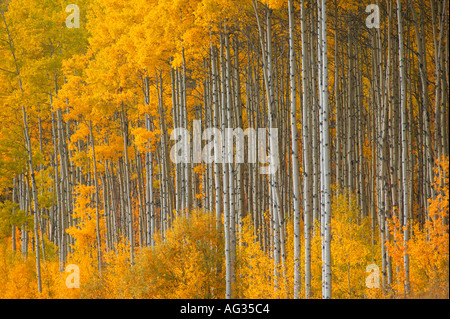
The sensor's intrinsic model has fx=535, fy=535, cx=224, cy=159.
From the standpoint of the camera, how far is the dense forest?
1162 cm

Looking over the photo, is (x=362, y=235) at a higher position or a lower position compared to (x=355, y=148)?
lower

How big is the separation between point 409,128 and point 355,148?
2630mm

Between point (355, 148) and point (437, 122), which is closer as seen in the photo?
point (437, 122)

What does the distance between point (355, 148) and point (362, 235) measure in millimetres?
3777

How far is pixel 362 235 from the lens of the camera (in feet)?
50.4

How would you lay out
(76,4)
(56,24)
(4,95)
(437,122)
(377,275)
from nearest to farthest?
(437,122) → (377,275) → (4,95) → (56,24) → (76,4)

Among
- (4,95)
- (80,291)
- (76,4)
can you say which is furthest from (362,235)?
(76,4)

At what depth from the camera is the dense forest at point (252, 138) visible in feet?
38.1

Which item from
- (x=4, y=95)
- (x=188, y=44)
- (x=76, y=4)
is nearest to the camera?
(x=188, y=44)

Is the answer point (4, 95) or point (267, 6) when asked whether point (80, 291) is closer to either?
point (4, 95)

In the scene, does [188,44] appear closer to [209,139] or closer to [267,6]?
[267,6]

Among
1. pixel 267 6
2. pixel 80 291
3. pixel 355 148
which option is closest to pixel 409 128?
pixel 355 148

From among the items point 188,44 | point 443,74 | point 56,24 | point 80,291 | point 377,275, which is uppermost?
point 56,24

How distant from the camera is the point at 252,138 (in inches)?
781
